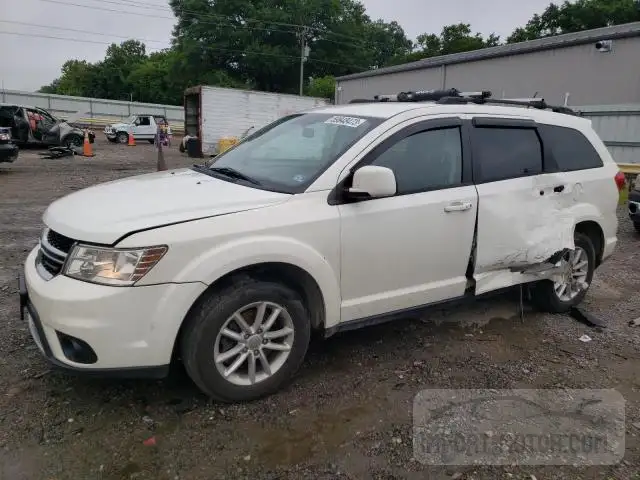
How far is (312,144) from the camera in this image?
3.62 metres

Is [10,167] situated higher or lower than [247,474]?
higher

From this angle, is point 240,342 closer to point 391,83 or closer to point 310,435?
point 310,435

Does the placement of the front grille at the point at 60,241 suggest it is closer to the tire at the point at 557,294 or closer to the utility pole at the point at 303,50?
the tire at the point at 557,294

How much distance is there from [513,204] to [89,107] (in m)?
44.9

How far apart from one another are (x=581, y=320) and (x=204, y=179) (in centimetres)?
344

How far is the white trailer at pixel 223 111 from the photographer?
72.5ft

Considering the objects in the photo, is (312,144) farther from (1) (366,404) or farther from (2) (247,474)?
(2) (247,474)

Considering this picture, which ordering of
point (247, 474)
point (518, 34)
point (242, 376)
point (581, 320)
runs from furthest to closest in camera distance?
point (518, 34) < point (581, 320) < point (242, 376) < point (247, 474)

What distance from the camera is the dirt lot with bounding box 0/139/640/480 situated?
258 cm

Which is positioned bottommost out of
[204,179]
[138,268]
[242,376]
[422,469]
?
[422,469]

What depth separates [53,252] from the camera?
9.40 ft

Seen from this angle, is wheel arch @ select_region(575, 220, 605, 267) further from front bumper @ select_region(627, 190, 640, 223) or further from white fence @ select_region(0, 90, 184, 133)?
white fence @ select_region(0, 90, 184, 133)

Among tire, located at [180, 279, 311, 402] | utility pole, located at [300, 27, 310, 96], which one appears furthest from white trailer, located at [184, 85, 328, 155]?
utility pole, located at [300, 27, 310, 96]

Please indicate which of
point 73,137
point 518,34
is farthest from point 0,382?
point 518,34
